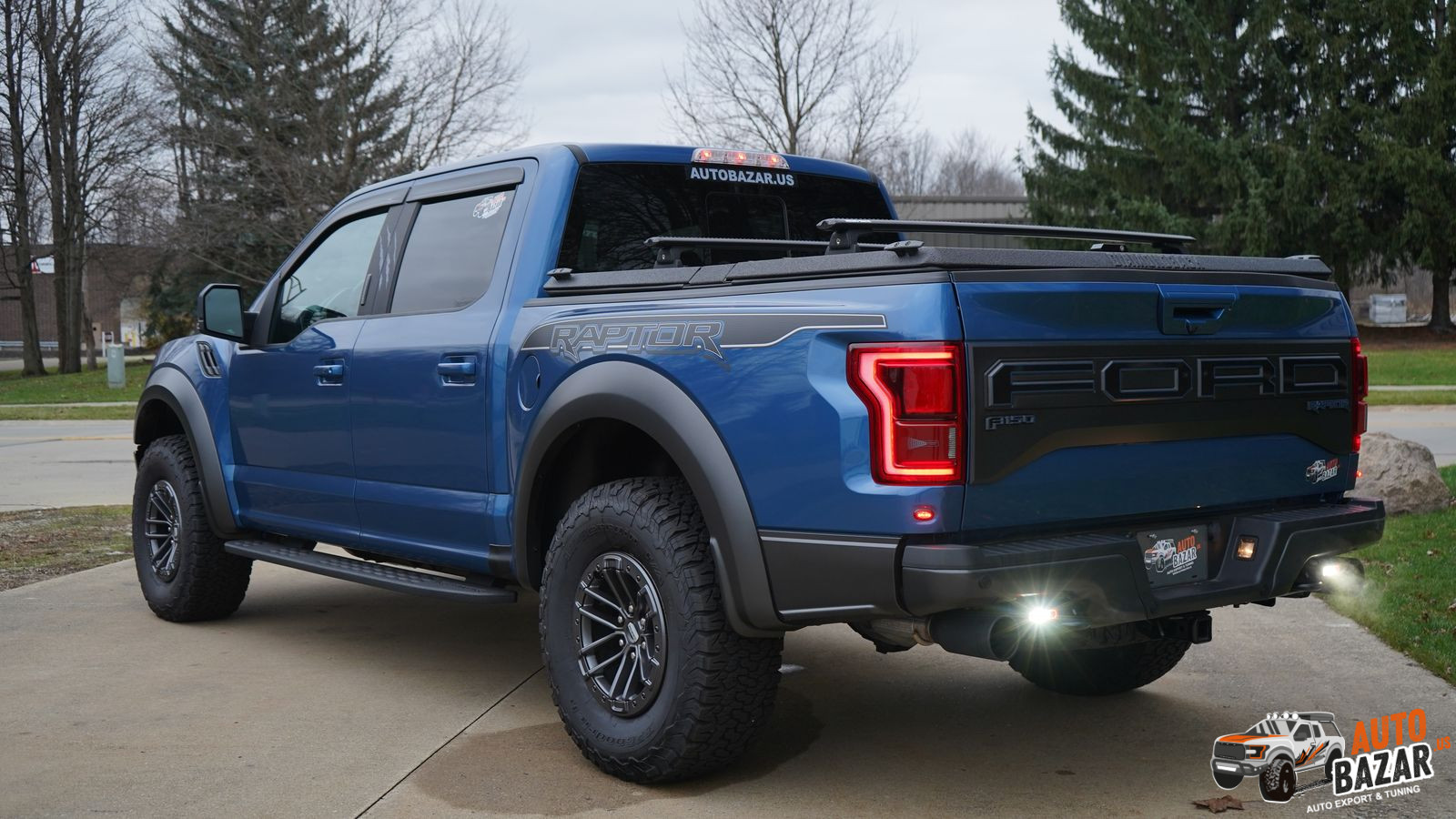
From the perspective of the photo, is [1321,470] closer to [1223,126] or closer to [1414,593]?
[1414,593]

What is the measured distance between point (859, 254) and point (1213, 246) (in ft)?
103

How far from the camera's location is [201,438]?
6258 mm

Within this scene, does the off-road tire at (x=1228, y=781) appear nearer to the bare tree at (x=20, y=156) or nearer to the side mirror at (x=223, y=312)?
the side mirror at (x=223, y=312)

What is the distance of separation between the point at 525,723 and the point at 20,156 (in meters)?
37.4

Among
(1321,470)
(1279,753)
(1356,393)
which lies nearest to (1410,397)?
(1356,393)

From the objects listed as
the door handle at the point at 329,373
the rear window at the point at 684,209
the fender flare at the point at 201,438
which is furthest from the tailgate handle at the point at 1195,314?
the fender flare at the point at 201,438

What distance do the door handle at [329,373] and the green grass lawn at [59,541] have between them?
3187 mm

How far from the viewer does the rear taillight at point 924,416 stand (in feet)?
11.0

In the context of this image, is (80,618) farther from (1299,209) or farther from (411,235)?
(1299,209)

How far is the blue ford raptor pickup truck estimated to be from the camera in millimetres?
3412

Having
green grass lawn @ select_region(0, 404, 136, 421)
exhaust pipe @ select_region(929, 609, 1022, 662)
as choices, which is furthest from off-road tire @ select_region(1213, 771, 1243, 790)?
green grass lawn @ select_region(0, 404, 136, 421)

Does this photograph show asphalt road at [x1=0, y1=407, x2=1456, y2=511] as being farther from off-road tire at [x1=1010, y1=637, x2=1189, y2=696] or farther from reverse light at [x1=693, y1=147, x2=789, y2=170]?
off-road tire at [x1=1010, y1=637, x2=1189, y2=696]

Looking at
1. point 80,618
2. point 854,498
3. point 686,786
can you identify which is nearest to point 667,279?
point 854,498

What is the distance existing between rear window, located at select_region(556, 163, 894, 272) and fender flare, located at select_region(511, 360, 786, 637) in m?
0.73
